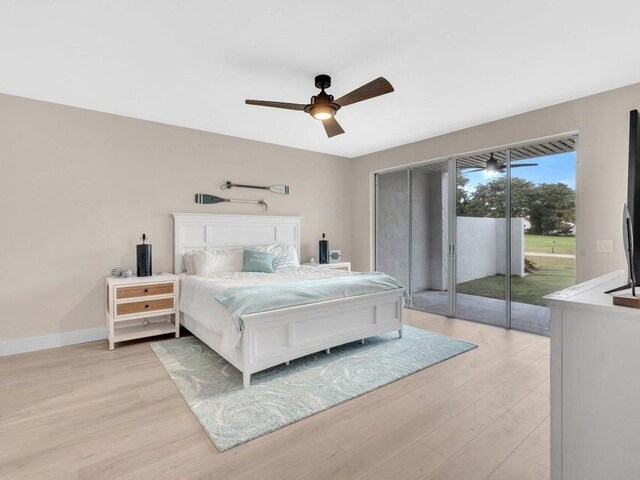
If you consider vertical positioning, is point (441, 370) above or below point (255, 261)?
below

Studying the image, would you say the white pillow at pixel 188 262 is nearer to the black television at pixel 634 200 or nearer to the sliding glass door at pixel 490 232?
the sliding glass door at pixel 490 232

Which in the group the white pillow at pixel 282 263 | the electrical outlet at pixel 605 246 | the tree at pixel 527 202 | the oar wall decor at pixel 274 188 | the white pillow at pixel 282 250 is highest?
the oar wall decor at pixel 274 188

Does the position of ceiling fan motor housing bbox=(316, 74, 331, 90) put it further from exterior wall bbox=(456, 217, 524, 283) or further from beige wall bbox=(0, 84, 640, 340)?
exterior wall bbox=(456, 217, 524, 283)

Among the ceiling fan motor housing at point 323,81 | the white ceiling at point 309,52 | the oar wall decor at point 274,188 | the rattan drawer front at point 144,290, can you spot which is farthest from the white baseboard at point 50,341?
the ceiling fan motor housing at point 323,81

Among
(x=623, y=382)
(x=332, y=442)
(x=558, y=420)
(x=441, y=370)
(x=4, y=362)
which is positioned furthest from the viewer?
(x=4, y=362)

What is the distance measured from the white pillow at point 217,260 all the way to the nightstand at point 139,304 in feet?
1.18

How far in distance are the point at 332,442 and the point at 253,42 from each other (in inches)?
111

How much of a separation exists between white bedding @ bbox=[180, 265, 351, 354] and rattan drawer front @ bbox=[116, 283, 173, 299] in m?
0.18

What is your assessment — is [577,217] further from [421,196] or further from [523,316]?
[421,196]

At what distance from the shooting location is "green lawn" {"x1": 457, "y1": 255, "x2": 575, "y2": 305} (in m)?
3.85

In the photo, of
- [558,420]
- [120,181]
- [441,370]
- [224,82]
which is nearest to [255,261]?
[120,181]

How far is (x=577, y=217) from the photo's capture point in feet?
11.6

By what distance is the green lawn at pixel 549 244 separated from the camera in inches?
147

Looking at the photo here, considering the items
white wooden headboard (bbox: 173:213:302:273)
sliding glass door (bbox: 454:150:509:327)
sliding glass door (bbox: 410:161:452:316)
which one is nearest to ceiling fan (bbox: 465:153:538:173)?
sliding glass door (bbox: 454:150:509:327)
